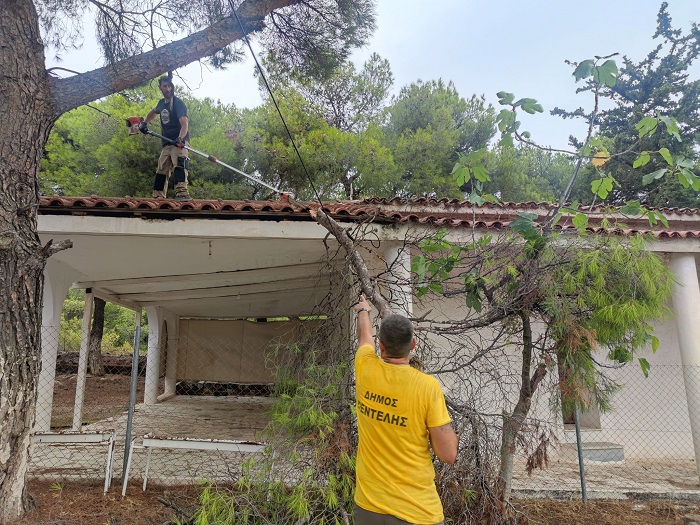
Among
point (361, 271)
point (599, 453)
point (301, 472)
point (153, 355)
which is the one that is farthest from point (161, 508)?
point (153, 355)

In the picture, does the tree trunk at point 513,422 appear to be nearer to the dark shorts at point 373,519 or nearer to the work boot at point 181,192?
the dark shorts at point 373,519

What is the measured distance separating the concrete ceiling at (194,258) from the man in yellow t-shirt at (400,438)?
2326 mm

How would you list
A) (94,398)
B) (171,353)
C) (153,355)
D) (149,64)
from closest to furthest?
(149,64) → (153,355) → (94,398) → (171,353)

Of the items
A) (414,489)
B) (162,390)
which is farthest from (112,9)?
(162,390)

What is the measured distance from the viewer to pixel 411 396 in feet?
6.61

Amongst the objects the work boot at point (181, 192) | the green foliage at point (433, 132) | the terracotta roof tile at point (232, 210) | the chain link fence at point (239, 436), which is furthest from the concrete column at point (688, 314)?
the green foliage at point (433, 132)

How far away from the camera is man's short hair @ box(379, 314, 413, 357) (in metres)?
2.09

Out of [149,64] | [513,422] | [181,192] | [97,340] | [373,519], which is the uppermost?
[149,64]

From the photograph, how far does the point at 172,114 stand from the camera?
629 centimetres

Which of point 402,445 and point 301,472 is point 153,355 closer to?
point 301,472

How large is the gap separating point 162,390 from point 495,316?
→ 11.9 metres

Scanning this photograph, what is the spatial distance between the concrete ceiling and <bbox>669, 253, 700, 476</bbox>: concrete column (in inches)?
170

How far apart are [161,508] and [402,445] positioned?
306 cm

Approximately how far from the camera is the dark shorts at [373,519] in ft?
6.53
